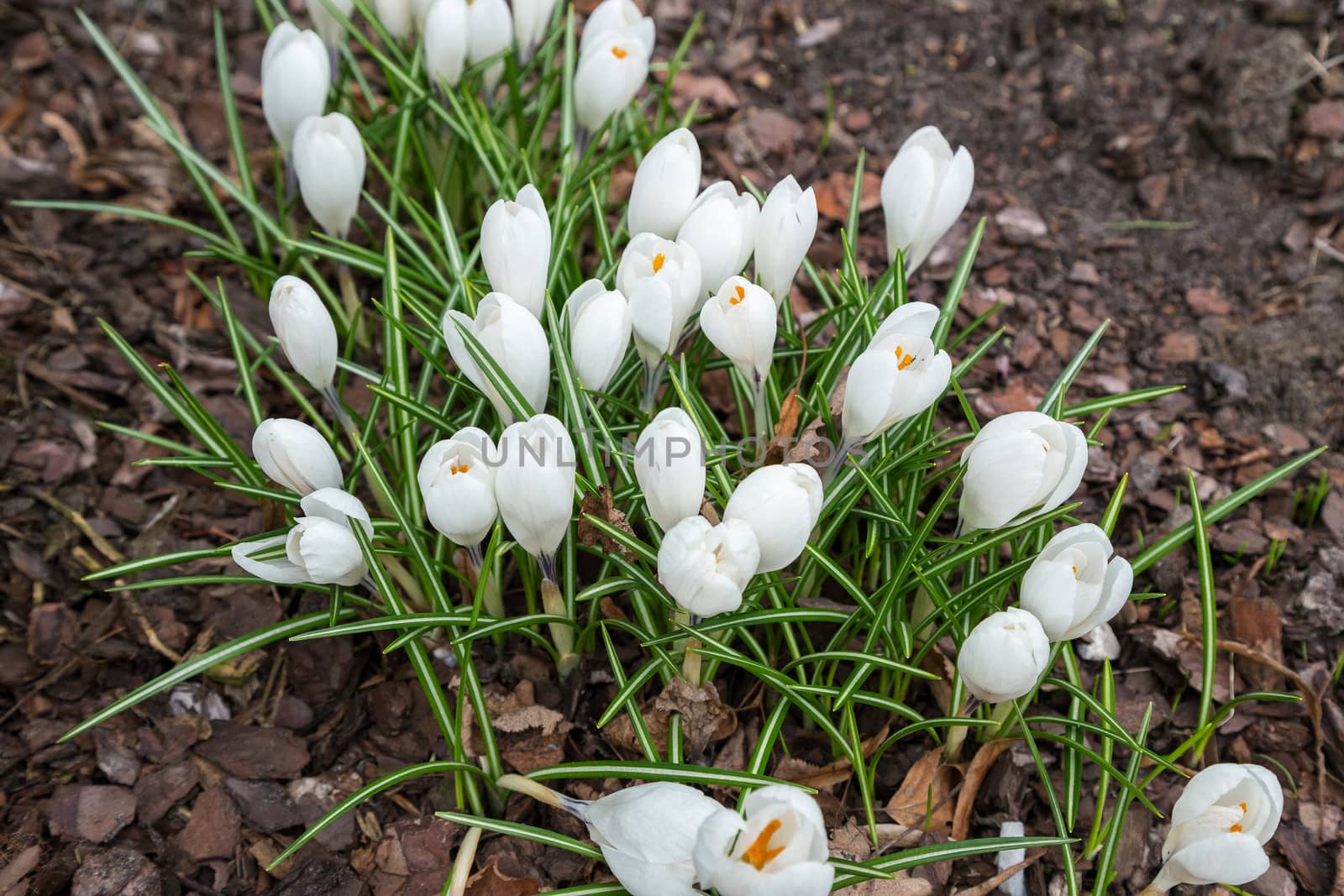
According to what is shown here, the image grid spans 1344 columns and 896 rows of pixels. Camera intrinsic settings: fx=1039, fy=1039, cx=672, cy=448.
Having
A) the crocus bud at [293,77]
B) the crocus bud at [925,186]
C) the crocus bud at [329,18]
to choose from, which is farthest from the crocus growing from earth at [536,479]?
the crocus bud at [329,18]

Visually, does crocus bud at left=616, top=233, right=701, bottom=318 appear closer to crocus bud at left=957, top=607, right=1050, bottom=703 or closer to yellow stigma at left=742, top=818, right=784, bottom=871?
crocus bud at left=957, top=607, right=1050, bottom=703

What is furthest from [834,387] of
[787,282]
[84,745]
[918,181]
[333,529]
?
[84,745]

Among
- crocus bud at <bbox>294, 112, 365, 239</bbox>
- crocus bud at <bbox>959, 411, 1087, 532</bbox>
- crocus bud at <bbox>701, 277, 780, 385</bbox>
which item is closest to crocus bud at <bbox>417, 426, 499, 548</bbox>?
crocus bud at <bbox>701, 277, 780, 385</bbox>

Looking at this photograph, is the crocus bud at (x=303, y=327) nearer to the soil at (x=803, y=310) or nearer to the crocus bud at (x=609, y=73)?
the soil at (x=803, y=310)

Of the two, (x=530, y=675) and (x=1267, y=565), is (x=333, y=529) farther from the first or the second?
(x=1267, y=565)

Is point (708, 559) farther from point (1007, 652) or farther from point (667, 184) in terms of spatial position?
point (667, 184)
